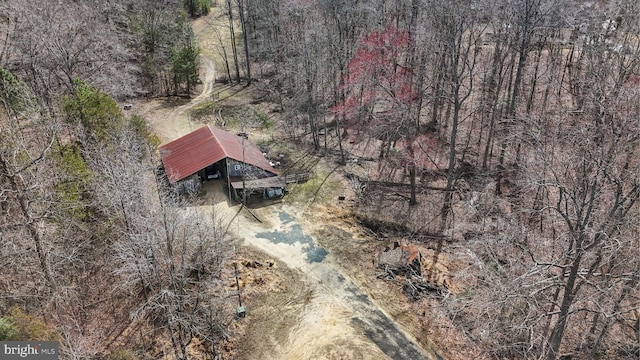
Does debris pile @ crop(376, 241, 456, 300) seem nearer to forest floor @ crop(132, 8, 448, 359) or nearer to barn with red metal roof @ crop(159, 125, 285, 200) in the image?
forest floor @ crop(132, 8, 448, 359)

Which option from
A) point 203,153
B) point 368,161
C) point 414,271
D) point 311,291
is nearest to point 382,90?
point 368,161

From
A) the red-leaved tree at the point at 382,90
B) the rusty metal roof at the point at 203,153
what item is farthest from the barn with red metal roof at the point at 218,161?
the red-leaved tree at the point at 382,90

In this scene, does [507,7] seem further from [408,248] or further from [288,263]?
[288,263]

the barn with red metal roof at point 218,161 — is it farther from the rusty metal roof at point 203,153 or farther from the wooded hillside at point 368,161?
the wooded hillside at point 368,161

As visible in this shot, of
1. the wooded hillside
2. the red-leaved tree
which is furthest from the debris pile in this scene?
the red-leaved tree

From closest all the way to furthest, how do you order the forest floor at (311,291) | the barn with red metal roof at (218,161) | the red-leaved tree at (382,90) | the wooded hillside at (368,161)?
the wooded hillside at (368,161), the forest floor at (311,291), the barn with red metal roof at (218,161), the red-leaved tree at (382,90)

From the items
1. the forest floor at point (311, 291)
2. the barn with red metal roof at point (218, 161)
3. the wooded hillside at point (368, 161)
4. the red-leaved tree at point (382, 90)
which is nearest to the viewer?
the wooded hillside at point (368, 161)

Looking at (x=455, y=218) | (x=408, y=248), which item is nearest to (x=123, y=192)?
(x=408, y=248)
